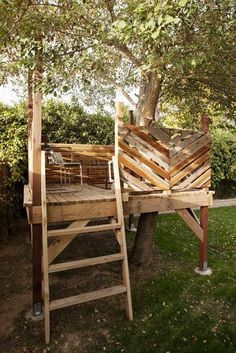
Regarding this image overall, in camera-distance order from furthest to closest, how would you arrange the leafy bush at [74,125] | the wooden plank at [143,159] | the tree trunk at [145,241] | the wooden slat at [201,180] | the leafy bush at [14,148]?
the leafy bush at [74,125], the leafy bush at [14,148], the tree trunk at [145,241], the wooden slat at [201,180], the wooden plank at [143,159]

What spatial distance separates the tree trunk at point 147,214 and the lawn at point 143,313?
0.29m

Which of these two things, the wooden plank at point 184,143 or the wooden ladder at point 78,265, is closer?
the wooden ladder at point 78,265

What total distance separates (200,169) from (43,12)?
402 centimetres

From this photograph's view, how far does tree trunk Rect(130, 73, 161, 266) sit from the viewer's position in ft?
18.2

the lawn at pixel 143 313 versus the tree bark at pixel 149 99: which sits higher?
the tree bark at pixel 149 99

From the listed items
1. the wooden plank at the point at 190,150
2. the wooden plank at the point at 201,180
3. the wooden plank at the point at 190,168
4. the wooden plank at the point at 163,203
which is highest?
the wooden plank at the point at 190,150

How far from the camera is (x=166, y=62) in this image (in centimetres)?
392

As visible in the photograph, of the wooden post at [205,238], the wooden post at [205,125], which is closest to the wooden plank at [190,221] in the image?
the wooden post at [205,238]

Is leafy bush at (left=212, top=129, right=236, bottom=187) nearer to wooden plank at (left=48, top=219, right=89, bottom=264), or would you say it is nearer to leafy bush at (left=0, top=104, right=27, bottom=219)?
leafy bush at (left=0, top=104, right=27, bottom=219)

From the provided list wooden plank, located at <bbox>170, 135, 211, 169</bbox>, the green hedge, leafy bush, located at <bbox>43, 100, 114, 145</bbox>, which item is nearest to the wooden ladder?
wooden plank, located at <bbox>170, 135, 211, 169</bbox>

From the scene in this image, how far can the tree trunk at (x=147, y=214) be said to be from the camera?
5562mm

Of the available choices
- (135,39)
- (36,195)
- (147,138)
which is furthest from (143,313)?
(135,39)

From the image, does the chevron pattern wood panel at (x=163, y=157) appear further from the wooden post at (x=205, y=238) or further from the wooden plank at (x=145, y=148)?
the wooden post at (x=205, y=238)

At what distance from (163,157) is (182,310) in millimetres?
2485
